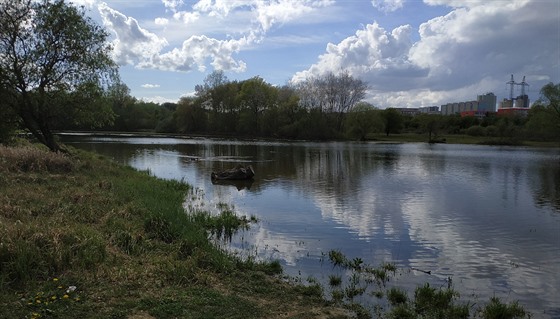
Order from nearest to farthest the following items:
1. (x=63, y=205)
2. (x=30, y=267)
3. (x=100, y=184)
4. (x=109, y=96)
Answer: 1. (x=30, y=267)
2. (x=63, y=205)
3. (x=100, y=184)
4. (x=109, y=96)

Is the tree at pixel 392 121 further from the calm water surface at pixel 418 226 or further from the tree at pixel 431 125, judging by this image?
the calm water surface at pixel 418 226

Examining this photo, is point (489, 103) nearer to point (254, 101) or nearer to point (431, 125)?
point (431, 125)

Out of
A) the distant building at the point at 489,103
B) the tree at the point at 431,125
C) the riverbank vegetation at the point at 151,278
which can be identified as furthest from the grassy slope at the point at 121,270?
the distant building at the point at 489,103

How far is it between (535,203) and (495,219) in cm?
→ 602

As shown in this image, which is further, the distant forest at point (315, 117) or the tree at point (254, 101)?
the tree at point (254, 101)

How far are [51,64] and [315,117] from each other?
259ft

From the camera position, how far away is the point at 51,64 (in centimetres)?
2503

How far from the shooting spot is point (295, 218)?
1684cm

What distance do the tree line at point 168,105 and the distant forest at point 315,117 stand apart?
25cm

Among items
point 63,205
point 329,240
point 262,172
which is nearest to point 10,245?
point 63,205

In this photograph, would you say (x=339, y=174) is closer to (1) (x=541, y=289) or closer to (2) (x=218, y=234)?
(2) (x=218, y=234)

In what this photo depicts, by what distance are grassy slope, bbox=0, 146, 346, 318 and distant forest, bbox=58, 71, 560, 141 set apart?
8129 centimetres

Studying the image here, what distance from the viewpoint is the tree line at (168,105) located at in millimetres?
24438

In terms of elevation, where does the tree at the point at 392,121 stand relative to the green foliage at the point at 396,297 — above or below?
above
